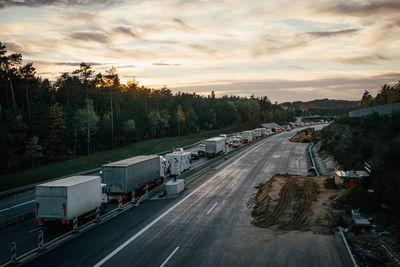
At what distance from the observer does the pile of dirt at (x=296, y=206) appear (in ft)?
63.4

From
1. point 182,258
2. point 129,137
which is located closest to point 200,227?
point 182,258

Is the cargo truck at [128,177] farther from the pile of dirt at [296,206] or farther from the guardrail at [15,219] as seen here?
the pile of dirt at [296,206]

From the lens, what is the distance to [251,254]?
14836 millimetres

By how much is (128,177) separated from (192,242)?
396 inches

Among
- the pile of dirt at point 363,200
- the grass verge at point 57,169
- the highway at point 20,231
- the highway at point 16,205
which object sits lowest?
the grass verge at point 57,169

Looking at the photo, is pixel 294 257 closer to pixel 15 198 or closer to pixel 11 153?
pixel 15 198

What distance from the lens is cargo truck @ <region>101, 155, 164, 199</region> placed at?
24.1 m

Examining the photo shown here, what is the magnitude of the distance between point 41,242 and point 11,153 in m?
42.4

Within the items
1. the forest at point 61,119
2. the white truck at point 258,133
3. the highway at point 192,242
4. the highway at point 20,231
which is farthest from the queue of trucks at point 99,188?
the white truck at point 258,133

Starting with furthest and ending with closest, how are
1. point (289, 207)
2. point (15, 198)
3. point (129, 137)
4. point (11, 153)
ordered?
point (129, 137), point (11, 153), point (15, 198), point (289, 207)

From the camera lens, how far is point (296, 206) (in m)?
23.0

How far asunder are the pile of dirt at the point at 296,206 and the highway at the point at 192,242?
44.2 inches

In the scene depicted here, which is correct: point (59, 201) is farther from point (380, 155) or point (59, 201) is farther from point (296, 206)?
point (380, 155)

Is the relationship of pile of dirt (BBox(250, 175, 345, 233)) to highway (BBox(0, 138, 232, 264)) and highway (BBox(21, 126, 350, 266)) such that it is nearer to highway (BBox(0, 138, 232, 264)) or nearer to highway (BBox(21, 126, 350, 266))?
highway (BBox(21, 126, 350, 266))
